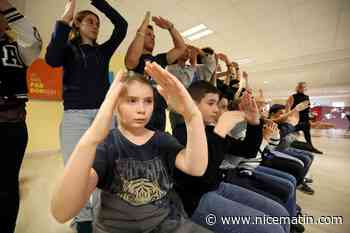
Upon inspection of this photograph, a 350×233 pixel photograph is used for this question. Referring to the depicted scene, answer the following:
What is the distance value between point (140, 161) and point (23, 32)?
754 mm

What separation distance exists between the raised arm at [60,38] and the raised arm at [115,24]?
0.20 meters

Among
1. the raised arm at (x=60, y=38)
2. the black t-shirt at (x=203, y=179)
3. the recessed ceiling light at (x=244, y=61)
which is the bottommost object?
the black t-shirt at (x=203, y=179)

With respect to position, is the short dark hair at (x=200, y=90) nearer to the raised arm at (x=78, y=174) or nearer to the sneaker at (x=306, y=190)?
the raised arm at (x=78, y=174)

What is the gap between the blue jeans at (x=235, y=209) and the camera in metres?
0.72

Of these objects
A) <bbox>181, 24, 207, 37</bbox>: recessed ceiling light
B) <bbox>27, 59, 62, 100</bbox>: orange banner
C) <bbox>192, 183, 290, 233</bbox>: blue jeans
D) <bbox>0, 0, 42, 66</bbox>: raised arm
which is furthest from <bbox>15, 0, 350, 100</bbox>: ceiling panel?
<bbox>192, 183, 290, 233</bbox>: blue jeans

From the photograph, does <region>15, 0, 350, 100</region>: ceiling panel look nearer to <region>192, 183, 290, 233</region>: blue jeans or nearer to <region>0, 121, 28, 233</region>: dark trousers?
<region>0, 121, 28, 233</region>: dark trousers

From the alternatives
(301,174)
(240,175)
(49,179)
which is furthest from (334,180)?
(49,179)

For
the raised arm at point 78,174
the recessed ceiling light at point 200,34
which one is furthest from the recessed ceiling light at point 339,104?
the raised arm at point 78,174

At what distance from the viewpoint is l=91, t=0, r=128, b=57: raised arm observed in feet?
3.55

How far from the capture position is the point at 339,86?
1041 centimetres

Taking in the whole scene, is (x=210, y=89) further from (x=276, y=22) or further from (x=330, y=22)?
(x=330, y=22)

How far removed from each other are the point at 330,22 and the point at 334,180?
9.34 ft

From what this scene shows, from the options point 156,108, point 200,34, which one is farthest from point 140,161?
point 200,34

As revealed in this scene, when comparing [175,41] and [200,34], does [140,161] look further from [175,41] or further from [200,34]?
[200,34]
